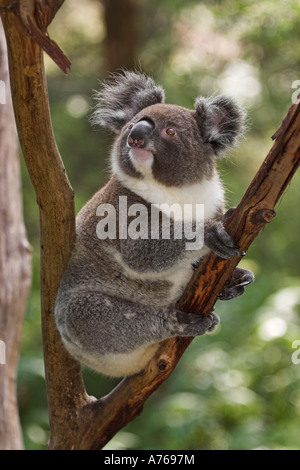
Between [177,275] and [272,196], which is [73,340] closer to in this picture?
[177,275]

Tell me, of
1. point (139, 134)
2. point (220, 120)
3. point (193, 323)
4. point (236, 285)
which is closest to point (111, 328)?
point (193, 323)

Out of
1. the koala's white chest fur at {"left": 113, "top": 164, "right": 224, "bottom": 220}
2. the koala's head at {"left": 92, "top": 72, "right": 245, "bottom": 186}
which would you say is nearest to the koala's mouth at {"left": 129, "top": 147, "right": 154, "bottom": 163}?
the koala's head at {"left": 92, "top": 72, "right": 245, "bottom": 186}

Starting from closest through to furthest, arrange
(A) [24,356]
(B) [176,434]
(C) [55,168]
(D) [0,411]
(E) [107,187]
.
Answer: (C) [55,168]
(E) [107,187]
(D) [0,411]
(B) [176,434]
(A) [24,356]

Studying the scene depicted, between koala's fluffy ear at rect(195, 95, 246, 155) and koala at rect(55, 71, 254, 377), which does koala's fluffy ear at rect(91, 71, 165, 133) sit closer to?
koala at rect(55, 71, 254, 377)

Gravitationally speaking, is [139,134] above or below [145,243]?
above

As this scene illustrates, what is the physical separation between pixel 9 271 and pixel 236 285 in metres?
1.90

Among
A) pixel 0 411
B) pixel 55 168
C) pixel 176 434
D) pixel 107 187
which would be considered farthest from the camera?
pixel 176 434

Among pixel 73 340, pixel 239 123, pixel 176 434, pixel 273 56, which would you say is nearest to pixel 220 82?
pixel 273 56

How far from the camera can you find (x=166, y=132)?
328cm

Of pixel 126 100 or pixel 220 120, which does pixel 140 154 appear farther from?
pixel 126 100

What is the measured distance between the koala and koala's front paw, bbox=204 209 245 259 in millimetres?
199

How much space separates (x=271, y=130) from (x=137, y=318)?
4624 millimetres

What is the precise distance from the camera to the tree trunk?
172 inches

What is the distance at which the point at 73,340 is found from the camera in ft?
11.0
